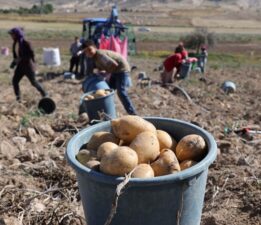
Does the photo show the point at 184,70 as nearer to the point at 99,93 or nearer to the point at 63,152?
the point at 99,93

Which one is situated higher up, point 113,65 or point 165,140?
point 165,140

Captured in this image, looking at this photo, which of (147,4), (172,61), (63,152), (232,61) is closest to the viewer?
(63,152)

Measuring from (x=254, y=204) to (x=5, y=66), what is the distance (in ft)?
38.4

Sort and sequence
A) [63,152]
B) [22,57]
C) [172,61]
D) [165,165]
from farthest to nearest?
1. [172,61]
2. [22,57]
3. [63,152]
4. [165,165]

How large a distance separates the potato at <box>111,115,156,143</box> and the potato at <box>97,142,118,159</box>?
0.14 metres

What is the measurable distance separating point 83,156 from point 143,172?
426 millimetres

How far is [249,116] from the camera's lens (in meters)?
7.71

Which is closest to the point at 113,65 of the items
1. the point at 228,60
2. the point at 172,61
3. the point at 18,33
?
the point at 18,33

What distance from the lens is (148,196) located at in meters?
2.15

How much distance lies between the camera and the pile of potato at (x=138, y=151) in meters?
2.20

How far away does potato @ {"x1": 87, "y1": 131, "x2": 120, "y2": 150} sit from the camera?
2.56 metres

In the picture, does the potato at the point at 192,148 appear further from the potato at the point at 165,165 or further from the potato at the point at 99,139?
the potato at the point at 99,139

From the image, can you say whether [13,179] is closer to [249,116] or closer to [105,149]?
[105,149]

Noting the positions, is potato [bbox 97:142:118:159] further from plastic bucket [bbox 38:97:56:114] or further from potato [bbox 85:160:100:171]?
plastic bucket [bbox 38:97:56:114]
